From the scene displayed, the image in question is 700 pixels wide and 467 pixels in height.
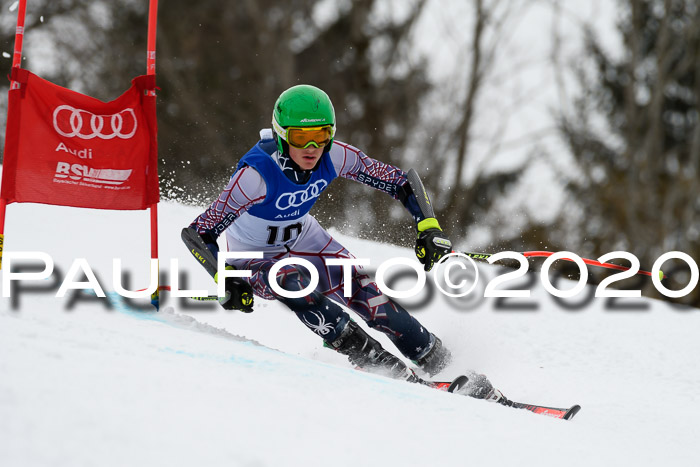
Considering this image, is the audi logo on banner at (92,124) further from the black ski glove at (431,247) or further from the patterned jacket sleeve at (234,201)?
the black ski glove at (431,247)

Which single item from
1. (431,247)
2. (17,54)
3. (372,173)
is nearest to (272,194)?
(372,173)

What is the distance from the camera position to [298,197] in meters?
4.07

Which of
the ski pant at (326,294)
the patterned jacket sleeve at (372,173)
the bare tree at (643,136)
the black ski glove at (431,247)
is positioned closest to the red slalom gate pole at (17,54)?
the ski pant at (326,294)

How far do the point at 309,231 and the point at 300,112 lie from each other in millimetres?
784

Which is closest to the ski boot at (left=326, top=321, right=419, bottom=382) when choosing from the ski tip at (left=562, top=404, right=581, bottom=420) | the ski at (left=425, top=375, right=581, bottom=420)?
the ski at (left=425, top=375, right=581, bottom=420)

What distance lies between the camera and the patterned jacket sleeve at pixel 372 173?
424cm

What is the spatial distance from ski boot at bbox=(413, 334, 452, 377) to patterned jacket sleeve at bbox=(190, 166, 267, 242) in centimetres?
126

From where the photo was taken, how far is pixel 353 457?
214cm

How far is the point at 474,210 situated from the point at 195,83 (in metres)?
7.59

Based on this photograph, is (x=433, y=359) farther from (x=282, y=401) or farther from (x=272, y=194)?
(x=282, y=401)

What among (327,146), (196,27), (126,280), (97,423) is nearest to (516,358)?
(327,146)

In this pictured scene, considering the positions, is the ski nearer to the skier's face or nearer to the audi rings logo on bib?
the audi rings logo on bib

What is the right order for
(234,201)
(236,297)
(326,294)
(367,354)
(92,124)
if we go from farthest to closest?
1. (92,124)
2. (326,294)
3. (367,354)
4. (234,201)
5. (236,297)

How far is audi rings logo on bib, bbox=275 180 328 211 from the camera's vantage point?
4.03 m
